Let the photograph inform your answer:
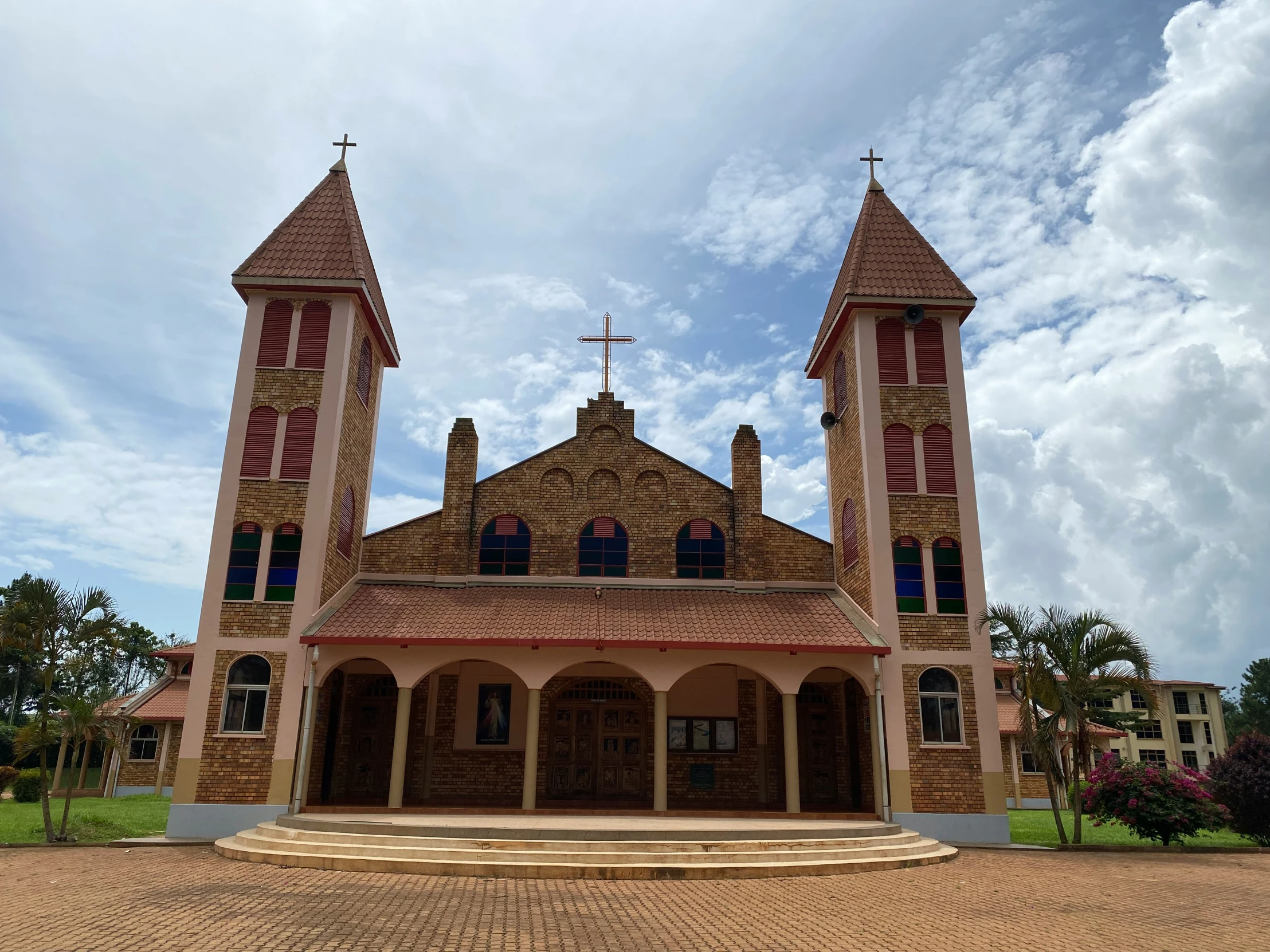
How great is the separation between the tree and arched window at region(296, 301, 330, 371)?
6388 mm

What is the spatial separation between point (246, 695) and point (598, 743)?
7.35 metres

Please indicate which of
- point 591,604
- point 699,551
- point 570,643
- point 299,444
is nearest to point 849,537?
point 699,551

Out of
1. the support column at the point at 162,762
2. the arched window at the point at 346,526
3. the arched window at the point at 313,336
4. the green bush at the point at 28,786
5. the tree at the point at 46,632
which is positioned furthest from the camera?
the support column at the point at 162,762

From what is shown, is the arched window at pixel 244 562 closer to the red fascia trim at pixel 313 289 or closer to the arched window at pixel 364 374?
the arched window at pixel 364 374

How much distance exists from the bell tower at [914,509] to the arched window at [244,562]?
12.7m

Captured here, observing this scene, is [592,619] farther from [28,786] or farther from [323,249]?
[28,786]

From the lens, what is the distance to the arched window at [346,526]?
18.7 metres

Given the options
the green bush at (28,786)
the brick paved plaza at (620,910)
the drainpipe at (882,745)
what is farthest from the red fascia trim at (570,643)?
the green bush at (28,786)

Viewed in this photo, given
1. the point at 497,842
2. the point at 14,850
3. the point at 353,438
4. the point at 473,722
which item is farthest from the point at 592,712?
the point at 14,850

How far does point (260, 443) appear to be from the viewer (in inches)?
720

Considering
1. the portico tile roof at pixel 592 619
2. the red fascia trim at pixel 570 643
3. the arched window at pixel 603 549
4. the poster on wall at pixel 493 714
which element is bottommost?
the poster on wall at pixel 493 714

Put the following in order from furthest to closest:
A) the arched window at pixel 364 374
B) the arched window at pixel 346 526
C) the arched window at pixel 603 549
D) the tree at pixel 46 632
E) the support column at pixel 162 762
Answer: the support column at pixel 162 762
the arched window at pixel 364 374
the arched window at pixel 603 549
the arched window at pixel 346 526
the tree at pixel 46 632

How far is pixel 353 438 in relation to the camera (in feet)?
65.1

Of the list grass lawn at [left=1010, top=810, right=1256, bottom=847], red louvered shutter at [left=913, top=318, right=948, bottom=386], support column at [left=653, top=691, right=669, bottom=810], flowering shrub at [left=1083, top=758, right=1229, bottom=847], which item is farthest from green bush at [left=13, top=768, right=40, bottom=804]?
flowering shrub at [left=1083, top=758, right=1229, bottom=847]
